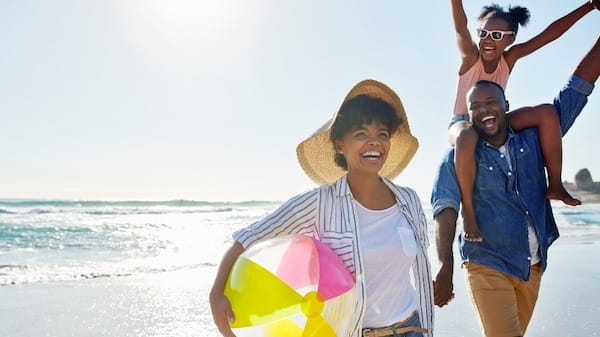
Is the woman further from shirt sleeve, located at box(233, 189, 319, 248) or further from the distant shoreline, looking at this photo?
the distant shoreline

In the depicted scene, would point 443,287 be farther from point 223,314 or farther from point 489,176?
point 223,314

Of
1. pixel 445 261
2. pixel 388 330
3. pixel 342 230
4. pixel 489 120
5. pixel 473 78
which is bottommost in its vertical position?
pixel 388 330

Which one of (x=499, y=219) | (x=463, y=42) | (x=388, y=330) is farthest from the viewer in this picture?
(x=463, y=42)

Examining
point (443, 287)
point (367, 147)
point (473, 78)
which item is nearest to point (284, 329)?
point (367, 147)

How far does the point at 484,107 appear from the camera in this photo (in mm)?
3236

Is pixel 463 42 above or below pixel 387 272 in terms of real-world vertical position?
above

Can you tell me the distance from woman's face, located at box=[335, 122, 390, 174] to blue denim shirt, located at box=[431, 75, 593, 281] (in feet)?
1.91

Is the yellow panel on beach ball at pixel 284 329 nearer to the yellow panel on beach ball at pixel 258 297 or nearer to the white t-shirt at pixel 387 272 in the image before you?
the yellow panel on beach ball at pixel 258 297

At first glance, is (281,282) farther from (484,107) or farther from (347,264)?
(484,107)

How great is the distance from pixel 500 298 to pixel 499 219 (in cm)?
41

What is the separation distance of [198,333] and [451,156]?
3505 millimetres

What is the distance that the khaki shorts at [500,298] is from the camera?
304 centimetres

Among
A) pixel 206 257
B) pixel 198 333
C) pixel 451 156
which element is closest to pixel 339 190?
pixel 451 156

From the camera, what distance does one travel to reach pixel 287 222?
2.60 metres
